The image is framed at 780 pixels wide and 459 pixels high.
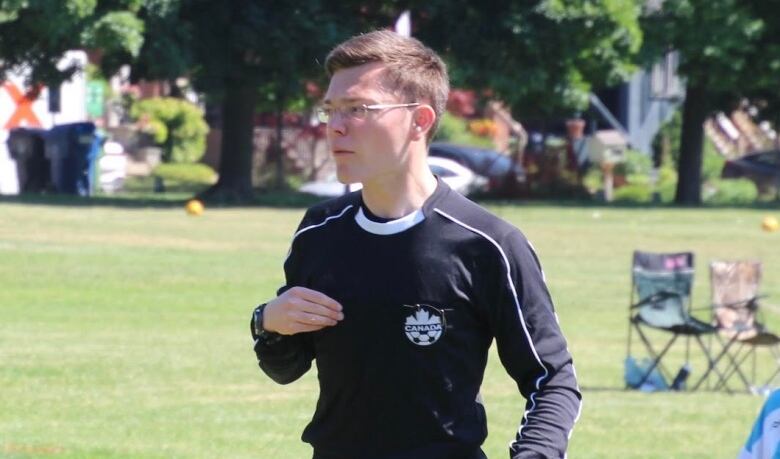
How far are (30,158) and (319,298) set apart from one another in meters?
36.1

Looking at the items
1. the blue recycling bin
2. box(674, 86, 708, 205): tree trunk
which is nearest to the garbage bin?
the blue recycling bin

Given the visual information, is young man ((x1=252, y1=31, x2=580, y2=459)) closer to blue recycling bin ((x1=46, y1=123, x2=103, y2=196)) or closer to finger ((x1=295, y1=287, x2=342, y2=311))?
finger ((x1=295, y1=287, x2=342, y2=311))

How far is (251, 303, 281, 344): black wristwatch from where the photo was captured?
4.16 meters

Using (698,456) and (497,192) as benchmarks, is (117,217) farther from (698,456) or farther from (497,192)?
(698,456)

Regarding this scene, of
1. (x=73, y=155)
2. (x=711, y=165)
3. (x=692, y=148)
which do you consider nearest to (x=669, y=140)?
(x=711, y=165)

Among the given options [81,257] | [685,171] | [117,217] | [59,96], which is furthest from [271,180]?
[81,257]

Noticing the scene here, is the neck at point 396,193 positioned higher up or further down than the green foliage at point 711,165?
higher up

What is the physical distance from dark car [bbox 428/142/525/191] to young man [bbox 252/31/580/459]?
1449 inches

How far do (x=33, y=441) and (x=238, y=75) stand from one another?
25107 millimetres

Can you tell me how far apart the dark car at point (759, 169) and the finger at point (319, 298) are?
46.3 m

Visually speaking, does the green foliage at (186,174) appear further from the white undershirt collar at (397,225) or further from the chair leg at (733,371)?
the white undershirt collar at (397,225)

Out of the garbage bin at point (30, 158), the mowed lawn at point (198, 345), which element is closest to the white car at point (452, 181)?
the garbage bin at point (30, 158)

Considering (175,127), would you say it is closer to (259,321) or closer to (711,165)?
(711,165)

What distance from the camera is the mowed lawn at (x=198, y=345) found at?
1059 centimetres
